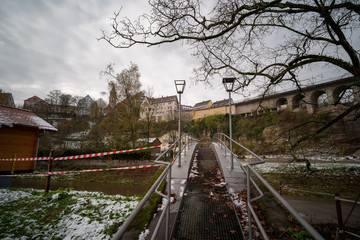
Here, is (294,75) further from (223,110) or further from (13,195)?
(223,110)

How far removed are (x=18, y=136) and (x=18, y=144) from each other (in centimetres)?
54

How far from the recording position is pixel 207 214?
10.5 ft

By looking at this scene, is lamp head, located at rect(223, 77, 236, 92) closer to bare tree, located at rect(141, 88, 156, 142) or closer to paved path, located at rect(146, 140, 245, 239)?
paved path, located at rect(146, 140, 245, 239)

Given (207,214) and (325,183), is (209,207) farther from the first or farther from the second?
(325,183)

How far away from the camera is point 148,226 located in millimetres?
2773

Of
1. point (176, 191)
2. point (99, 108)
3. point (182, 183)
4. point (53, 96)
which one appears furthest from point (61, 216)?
point (53, 96)

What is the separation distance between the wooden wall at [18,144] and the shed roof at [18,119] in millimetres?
544

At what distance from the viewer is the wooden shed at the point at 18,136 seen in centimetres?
949

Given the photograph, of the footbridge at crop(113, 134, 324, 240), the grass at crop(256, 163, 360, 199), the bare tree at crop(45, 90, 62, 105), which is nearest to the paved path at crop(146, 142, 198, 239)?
the footbridge at crop(113, 134, 324, 240)

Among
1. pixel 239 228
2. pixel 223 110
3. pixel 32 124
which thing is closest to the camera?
pixel 239 228

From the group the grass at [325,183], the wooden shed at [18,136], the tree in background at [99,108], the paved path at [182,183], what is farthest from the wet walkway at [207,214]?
the tree in background at [99,108]

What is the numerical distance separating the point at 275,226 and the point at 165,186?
2.68m

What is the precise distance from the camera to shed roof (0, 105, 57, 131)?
9307mm

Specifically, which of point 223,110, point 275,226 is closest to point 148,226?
point 275,226
